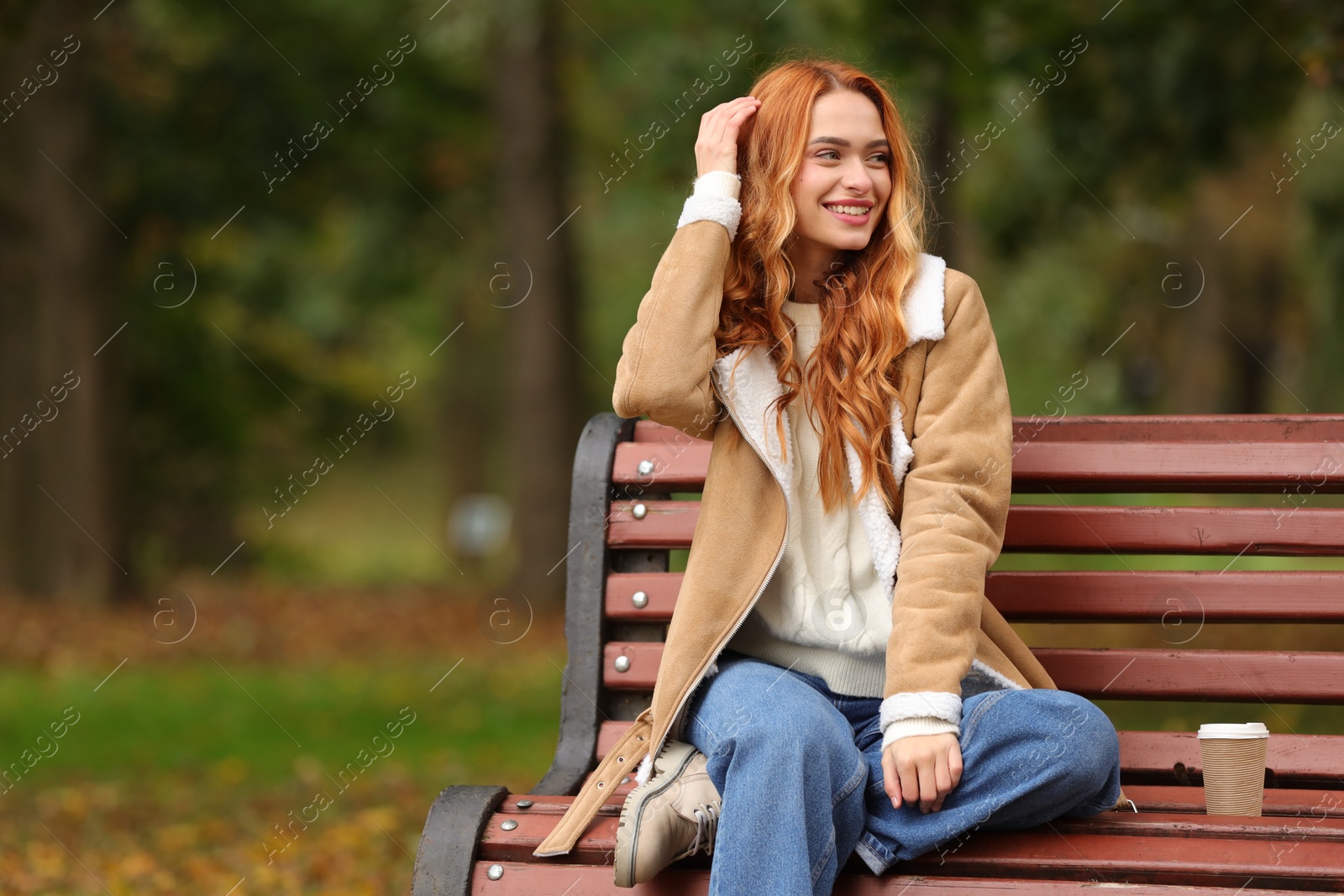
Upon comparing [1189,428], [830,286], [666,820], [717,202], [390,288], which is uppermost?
[390,288]

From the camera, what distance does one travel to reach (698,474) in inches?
119

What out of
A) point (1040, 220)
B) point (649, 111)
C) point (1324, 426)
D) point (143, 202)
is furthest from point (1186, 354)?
point (1324, 426)

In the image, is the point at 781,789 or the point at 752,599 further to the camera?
the point at 752,599

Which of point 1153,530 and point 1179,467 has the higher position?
point 1179,467

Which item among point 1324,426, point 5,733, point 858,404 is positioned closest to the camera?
point 858,404

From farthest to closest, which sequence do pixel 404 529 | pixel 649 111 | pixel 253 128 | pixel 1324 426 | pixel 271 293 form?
pixel 404 529, pixel 271 293, pixel 253 128, pixel 649 111, pixel 1324 426

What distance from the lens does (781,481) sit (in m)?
2.62

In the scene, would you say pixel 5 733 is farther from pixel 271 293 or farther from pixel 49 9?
pixel 271 293

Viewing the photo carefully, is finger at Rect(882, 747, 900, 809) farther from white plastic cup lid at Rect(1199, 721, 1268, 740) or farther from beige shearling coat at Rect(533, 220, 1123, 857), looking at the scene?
white plastic cup lid at Rect(1199, 721, 1268, 740)

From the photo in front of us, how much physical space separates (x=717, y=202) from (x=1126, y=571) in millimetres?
1041

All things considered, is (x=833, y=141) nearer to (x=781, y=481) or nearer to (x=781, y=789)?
(x=781, y=481)

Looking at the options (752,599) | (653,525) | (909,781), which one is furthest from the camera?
(653,525)

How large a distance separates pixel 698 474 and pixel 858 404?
1.60ft

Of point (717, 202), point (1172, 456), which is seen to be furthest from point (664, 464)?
point (1172, 456)
